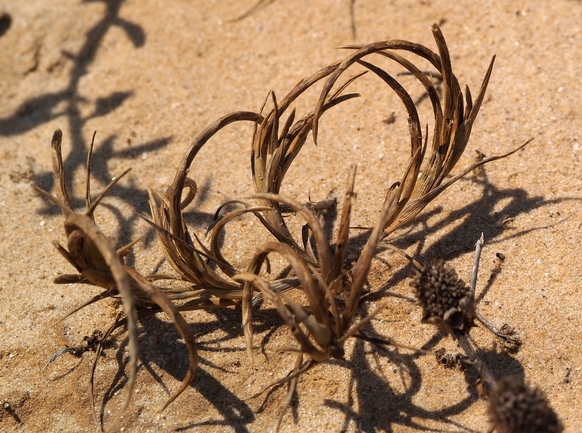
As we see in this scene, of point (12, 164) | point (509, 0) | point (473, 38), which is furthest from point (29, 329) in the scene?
point (509, 0)

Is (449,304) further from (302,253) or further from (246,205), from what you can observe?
(246,205)

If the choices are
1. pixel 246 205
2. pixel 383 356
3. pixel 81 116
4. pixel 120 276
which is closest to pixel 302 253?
pixel 246 205

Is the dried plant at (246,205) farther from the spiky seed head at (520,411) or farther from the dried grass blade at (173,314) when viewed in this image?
the spiky seed head at (520,411)

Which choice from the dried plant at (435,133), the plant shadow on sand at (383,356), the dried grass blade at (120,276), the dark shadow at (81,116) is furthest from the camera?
the dark shadow at (81,116)

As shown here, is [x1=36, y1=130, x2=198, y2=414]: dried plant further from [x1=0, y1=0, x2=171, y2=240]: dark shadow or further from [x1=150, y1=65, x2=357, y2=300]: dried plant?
[x1=0, y1=0, x2=171, y2=240]: dark shadow

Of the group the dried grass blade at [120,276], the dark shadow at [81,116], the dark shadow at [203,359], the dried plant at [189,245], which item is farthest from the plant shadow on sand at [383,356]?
the dark shadow at [81,116]

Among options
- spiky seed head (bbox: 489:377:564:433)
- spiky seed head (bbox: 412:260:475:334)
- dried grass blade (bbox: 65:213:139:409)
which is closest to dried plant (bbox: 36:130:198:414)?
dried grass blade (bbox: 65:213:139:409)

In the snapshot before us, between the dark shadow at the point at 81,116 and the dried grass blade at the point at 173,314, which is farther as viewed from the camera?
the dark shadow at the point at 81,116
